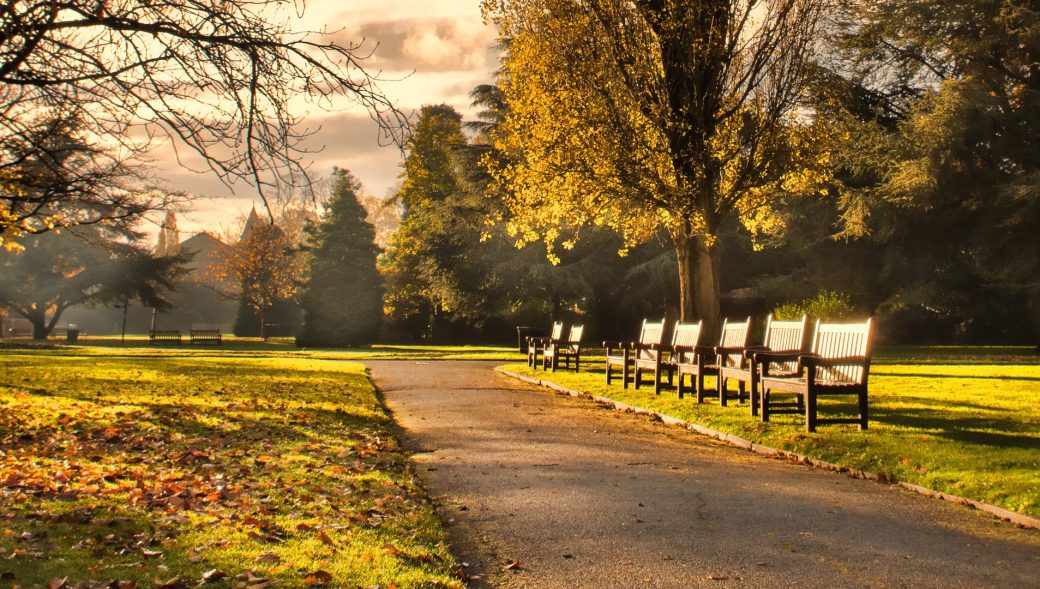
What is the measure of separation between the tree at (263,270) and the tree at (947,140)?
41501 mm

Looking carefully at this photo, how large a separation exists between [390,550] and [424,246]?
1705 inches

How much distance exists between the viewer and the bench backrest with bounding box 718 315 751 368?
13.8 meters

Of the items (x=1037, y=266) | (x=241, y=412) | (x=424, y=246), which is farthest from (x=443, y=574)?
(x=424, y=246)

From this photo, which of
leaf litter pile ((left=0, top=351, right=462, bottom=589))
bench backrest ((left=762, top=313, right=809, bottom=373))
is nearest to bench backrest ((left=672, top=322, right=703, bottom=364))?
bench backrest ((left=762, top=313, right=809, bottom=373))

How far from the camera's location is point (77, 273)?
203 ft

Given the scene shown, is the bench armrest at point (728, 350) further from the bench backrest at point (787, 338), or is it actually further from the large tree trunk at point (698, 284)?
the large tree trunk at point (698, 284)

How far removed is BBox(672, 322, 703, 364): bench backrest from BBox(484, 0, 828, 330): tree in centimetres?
291

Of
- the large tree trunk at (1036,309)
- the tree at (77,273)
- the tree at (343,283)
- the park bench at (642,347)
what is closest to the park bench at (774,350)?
the park bench at (642,347)

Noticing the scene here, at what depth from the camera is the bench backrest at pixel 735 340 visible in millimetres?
13812

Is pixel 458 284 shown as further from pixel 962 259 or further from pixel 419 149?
pixel 962 259

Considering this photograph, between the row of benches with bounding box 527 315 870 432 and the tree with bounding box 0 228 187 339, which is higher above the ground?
the tree with bounding box 0 228 187 339

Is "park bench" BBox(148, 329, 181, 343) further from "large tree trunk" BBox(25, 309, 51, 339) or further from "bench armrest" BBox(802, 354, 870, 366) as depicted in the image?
"bench armrest" BBox(802, 354, 870, 366)

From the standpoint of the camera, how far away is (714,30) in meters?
18.2

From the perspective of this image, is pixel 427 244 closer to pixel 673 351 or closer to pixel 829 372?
pixel 673 351
